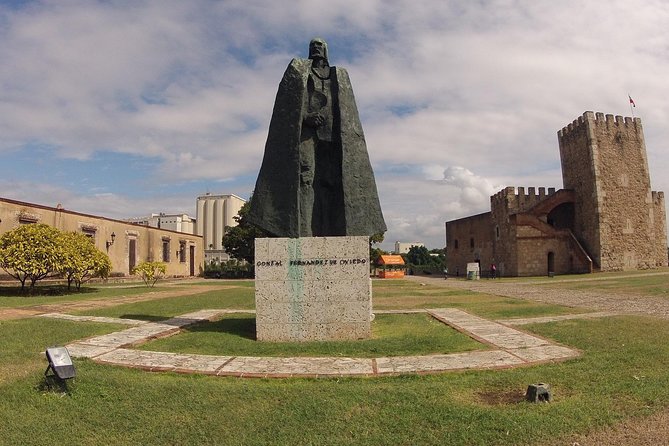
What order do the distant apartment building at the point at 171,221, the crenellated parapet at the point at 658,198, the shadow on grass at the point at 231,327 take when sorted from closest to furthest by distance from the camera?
the shadow on grass at the point at 231,327
the crenellated parapet at the point at 658,198
the distant apartment building at the point at 171,221

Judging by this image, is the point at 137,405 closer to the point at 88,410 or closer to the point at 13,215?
the point at 88,410

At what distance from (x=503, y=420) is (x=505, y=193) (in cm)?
3633

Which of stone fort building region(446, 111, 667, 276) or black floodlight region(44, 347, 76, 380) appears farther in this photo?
stone fort building region(446, 111, 667, 276)

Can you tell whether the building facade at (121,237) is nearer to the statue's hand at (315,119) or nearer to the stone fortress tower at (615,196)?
the statue's hand at (315,119)

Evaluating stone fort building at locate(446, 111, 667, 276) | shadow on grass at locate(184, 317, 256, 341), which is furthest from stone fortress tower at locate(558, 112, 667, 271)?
shadow on grass at locate(184, 317, 256, 341)

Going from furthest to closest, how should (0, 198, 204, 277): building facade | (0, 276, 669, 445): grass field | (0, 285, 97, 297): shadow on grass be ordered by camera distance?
(0, 198, 204, 277): building facade, (0, 285, 97, 297): shadow on grass, (0, 276, 669, 445): grass field

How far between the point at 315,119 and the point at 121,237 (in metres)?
26.8

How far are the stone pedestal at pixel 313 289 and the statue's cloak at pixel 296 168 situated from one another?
0.43 metres

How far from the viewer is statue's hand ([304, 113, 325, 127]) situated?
7.12 m

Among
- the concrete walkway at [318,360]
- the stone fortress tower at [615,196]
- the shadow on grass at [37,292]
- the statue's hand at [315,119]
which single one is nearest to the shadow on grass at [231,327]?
the concrete walkway at [318,360]

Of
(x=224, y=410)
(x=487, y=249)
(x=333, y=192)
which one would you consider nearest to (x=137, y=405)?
(x=224, y=410)

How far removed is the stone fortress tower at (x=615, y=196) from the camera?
108ft

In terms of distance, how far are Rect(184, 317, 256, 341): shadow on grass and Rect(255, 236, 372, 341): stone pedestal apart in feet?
1.72

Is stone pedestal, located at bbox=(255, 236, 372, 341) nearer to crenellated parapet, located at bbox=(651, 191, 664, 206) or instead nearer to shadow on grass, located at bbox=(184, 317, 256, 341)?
shadow on grass, located at bbox=(184, 317, 256, 341)
